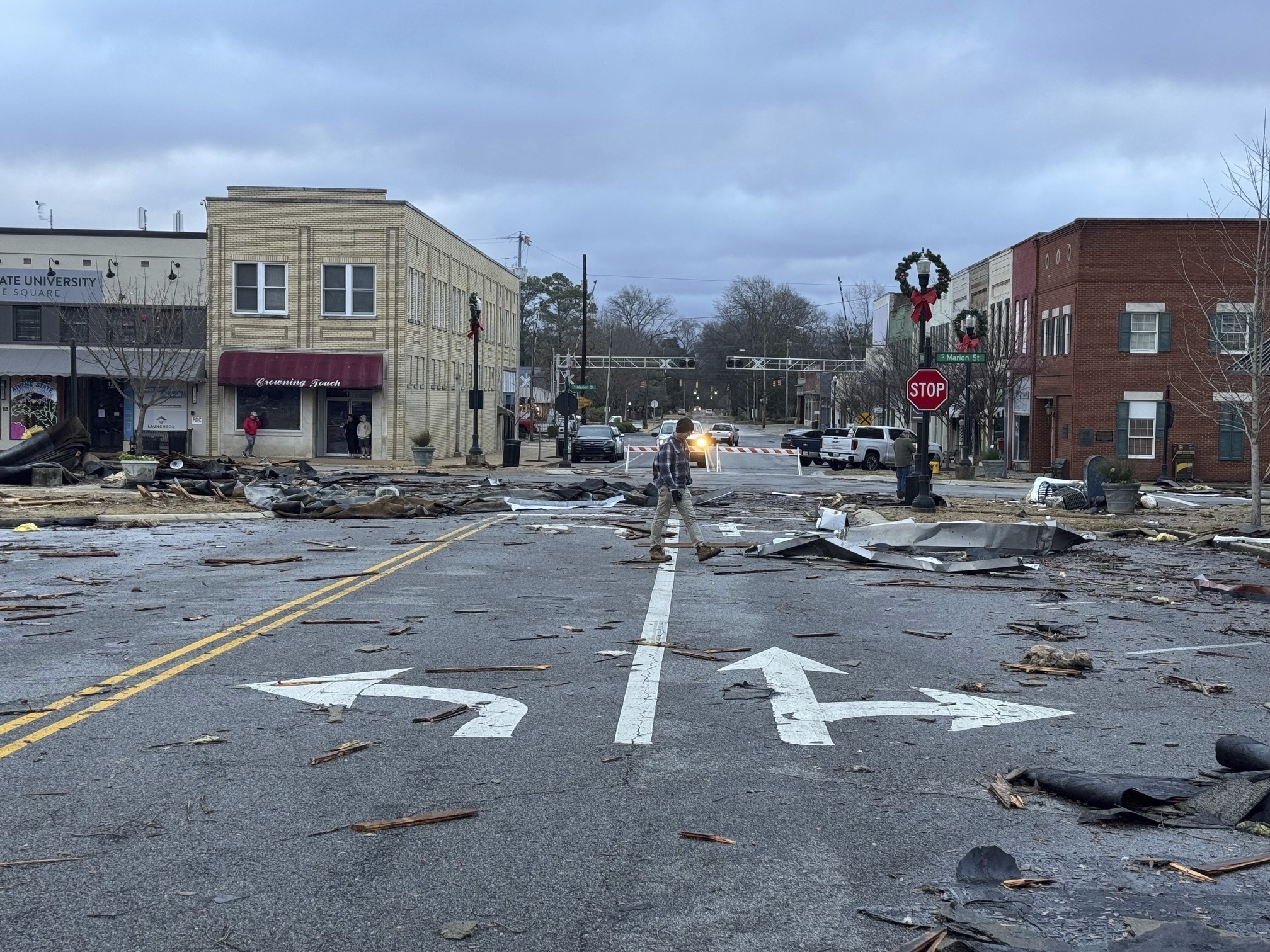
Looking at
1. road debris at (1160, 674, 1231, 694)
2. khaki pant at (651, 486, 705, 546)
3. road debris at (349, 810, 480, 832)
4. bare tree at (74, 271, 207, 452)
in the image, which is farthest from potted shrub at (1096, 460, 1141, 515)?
bare tree at (74, 271, 207, 452)

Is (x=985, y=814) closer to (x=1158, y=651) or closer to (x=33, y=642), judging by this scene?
(x=1158, y=651)

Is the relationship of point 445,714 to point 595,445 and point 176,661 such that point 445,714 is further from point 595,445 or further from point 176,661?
point 595,445

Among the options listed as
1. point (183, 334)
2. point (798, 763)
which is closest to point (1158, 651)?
point (798, 763)

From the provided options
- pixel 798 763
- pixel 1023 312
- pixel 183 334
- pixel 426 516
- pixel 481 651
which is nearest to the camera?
pixel 798 763

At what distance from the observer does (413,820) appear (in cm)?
598

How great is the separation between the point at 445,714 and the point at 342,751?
1.03 metres

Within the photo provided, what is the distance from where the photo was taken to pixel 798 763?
719cm

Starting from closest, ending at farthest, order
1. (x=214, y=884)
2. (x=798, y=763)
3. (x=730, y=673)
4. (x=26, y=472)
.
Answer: (x=214, y=884) → (x=798, y=763) → (x=730, y=673) → (x=26, y=472)

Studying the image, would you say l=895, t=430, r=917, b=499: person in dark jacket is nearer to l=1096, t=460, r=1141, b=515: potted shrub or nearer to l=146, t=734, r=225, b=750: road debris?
l=1096, t=460, r=1141, b=515: potted shrub

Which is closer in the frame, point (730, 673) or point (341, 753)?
point (341, 753)

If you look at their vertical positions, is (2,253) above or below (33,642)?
above

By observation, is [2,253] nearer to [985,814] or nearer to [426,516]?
Answer: [426,516]

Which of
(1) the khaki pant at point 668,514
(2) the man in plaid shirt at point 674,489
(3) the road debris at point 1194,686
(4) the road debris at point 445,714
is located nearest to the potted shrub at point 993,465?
(1) the khaki pant at point 668,514

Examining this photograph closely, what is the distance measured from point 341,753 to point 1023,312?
53226 mm
